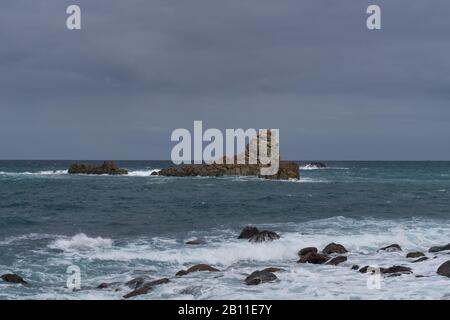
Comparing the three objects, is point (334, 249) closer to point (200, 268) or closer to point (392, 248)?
A: point (392, 248)

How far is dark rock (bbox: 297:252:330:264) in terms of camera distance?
2072 cm

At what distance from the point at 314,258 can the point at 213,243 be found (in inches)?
240

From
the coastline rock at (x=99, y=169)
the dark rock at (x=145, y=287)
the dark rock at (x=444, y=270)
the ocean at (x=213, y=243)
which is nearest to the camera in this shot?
the dark rock at (x=145, y=287)

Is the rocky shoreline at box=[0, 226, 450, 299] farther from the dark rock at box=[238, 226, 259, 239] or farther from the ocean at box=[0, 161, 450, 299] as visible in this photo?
the dark rock at box=[238, 226, 259, 239]

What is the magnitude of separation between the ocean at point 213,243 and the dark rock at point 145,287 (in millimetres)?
Answer: 234

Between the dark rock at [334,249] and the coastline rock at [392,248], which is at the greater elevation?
the dark rock at [334,249]

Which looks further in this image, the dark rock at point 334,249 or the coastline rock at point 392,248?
the coastline rock at point 392,248

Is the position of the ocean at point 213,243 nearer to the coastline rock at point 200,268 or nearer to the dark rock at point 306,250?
the dark rock at point 306,250

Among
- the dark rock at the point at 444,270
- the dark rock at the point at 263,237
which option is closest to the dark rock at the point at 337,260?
the dark rock at the point at 444,270

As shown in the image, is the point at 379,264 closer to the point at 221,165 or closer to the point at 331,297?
the point at 331,297

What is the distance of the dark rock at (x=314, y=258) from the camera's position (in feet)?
68.0

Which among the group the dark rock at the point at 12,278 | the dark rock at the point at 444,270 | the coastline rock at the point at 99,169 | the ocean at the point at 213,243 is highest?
the dark rock at the point at 444,270
